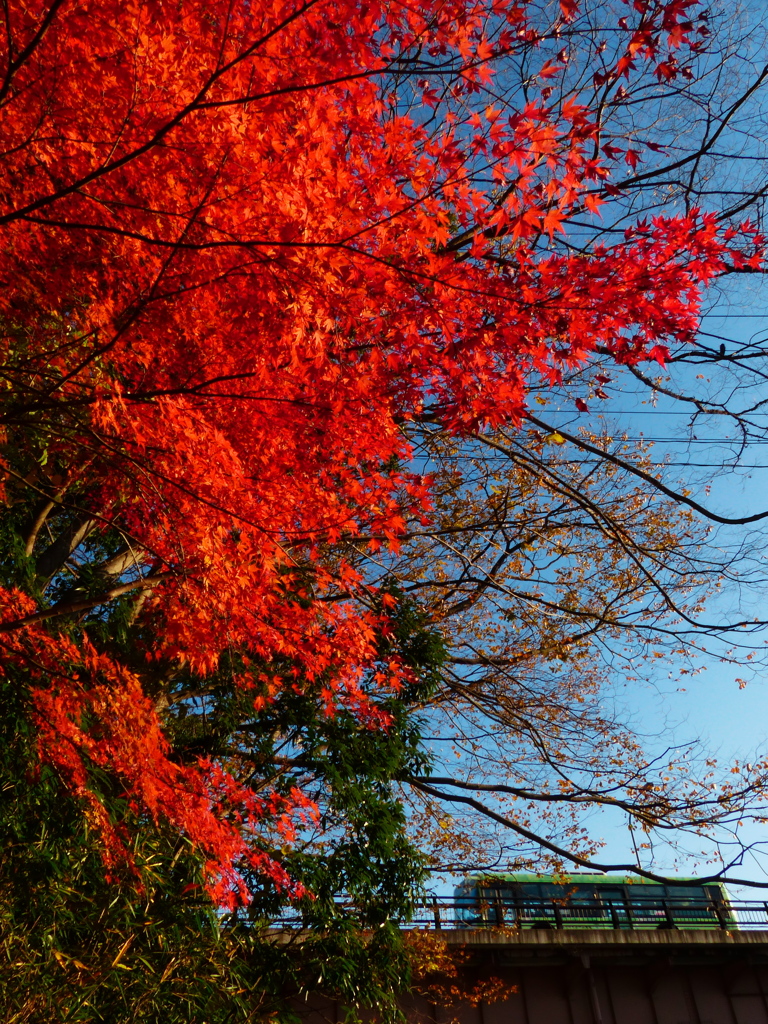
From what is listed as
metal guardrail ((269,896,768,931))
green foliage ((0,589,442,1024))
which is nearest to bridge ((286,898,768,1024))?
metal guardrail ((269,896,768,931))

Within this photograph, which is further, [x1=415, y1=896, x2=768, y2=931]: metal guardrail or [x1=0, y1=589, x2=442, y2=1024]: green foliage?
[x1=415, y1=896, x2=768, y2=931]: metal guardrail

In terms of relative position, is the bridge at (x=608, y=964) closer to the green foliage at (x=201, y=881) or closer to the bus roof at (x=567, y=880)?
the bus roof at (x=567, y=880)

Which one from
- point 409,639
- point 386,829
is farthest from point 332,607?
A: point 386,829

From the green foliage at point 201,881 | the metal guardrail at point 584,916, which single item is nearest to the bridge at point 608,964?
the metal guardrail at point 584,916

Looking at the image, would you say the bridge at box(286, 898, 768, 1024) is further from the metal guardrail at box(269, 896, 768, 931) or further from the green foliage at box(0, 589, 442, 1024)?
the green foliage at box(0, 589, 442, 1024)

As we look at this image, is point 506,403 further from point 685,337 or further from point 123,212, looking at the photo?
point 123,212

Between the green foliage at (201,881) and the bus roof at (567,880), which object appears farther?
the bus roof at (567,880)

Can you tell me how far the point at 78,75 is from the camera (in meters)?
4.20

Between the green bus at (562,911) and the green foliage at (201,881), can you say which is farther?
the green bus at (562,911)

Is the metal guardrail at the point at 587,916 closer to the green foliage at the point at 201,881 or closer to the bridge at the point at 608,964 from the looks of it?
the bridge at the point at 608,964

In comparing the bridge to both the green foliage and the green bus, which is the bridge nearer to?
the green bus

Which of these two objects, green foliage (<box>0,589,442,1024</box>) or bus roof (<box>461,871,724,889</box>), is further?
bus roof (<box>461,871,724,889</box>)

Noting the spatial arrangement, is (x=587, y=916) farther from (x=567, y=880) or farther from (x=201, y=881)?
(x=201, y=881)

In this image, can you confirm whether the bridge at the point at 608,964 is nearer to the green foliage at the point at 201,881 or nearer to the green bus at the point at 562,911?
the green bus at the point at 562,911
